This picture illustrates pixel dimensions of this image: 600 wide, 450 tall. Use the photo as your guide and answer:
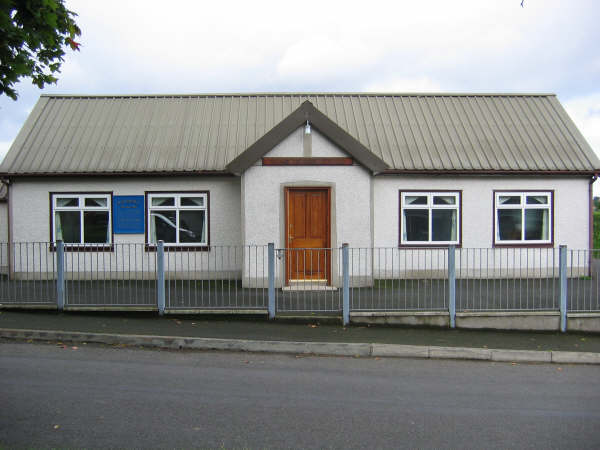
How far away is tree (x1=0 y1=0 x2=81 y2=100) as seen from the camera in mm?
6043

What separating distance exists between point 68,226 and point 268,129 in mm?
6527

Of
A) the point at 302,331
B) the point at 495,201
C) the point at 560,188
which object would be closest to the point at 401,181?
the point at 495,201

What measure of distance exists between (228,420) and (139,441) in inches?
34.6

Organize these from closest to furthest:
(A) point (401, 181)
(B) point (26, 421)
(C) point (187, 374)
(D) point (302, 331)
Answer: (B) point (26, 421), (C) point (187, 374), (D) point (302, 331), (A) point (401, 181)

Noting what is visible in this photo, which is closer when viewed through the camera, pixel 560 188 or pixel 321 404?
pixel 321 404

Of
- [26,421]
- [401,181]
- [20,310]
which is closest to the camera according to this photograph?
[26,421]

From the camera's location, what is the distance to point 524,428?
500 centimetres

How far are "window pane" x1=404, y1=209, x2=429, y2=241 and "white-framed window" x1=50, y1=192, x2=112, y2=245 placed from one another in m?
8.38

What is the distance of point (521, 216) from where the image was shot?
15.1 metres

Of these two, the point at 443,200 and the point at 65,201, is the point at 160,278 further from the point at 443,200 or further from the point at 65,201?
the point at 443,200

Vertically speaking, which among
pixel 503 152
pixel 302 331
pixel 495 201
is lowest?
pixel 302 331

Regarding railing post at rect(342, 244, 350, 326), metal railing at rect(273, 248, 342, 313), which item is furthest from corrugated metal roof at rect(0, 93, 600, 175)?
railing post at rect(342, 244, 350, 326)

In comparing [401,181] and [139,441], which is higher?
[401,181]

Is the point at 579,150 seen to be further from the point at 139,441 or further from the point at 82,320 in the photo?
the point at 139,441
